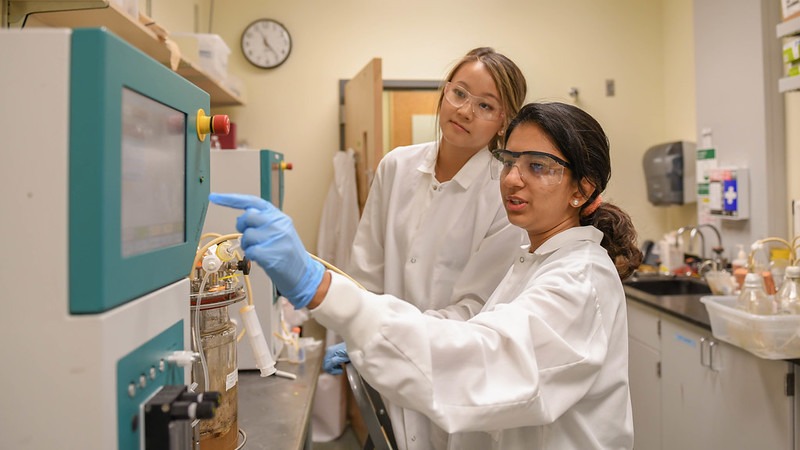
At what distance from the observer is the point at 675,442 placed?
2408 millimetres

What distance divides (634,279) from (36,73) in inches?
123

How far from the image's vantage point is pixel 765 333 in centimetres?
167

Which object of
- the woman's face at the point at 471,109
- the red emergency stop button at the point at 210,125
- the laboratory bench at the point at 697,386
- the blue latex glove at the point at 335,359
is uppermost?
the woman's face at the point at 471,109

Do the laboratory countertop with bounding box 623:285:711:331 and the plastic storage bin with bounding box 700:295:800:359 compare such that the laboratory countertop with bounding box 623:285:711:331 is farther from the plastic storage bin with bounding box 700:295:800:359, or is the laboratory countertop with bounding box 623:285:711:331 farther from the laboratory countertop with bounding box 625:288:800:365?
the plastic storage bin with bounding box 700:295:800:359

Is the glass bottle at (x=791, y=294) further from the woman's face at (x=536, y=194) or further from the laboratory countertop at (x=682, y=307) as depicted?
the woman's face at (x=536, y=194)

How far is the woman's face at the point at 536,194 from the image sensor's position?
1.16 m

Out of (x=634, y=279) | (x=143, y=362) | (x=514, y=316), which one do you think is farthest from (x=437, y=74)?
(x=143, y=362)

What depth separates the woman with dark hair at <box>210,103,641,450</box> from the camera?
2.76 ft

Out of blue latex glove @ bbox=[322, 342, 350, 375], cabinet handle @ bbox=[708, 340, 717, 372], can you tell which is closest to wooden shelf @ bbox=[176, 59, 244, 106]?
blue latex glove @ bbox=[322, 342, 350, 375]

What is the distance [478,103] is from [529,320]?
794 mm

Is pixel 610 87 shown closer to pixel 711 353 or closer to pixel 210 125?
pixel 711 353

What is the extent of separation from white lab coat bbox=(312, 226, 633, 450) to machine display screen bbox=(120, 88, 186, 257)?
25 cm

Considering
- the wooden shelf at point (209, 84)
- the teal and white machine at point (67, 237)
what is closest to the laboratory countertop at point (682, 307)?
the teal and white machine at point (67, 237)

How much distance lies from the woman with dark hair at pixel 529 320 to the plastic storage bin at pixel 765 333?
724mm
